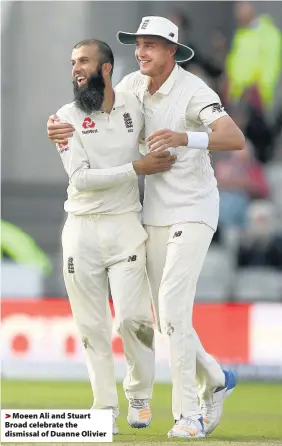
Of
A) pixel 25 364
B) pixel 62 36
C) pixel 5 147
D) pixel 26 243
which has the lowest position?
pixel 25 364

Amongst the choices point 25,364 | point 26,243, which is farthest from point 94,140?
point 26,243

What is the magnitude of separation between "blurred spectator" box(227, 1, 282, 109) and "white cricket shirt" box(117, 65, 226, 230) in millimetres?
6542

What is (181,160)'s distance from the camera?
7.33 meters

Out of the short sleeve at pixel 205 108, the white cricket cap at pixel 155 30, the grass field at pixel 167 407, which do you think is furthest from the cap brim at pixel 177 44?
the grass field at pixel 167 407

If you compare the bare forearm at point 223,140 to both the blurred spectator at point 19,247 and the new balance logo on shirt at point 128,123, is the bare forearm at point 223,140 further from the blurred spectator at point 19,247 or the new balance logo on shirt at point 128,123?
the blurred spectator at point 19,247

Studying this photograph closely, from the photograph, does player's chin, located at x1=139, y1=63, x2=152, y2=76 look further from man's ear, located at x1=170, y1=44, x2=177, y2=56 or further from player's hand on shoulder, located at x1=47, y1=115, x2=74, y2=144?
player's hand on shoulder, located at x1=47, y1=115, x2=74, y2=144

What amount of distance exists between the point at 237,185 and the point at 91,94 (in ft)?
20.5

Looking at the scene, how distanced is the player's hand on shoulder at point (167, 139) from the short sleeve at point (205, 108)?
0.22 m

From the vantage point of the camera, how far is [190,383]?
723cm

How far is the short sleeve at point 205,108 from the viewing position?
7195 millimetres

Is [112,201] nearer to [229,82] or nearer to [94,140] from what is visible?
[94,140]

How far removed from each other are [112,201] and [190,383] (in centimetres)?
108

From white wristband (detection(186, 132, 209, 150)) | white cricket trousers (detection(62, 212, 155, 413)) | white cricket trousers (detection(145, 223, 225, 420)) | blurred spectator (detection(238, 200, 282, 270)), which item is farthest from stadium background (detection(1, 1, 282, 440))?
white wristband (detection(186, 132, 209, 150))

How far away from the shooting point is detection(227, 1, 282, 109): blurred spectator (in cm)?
1387
